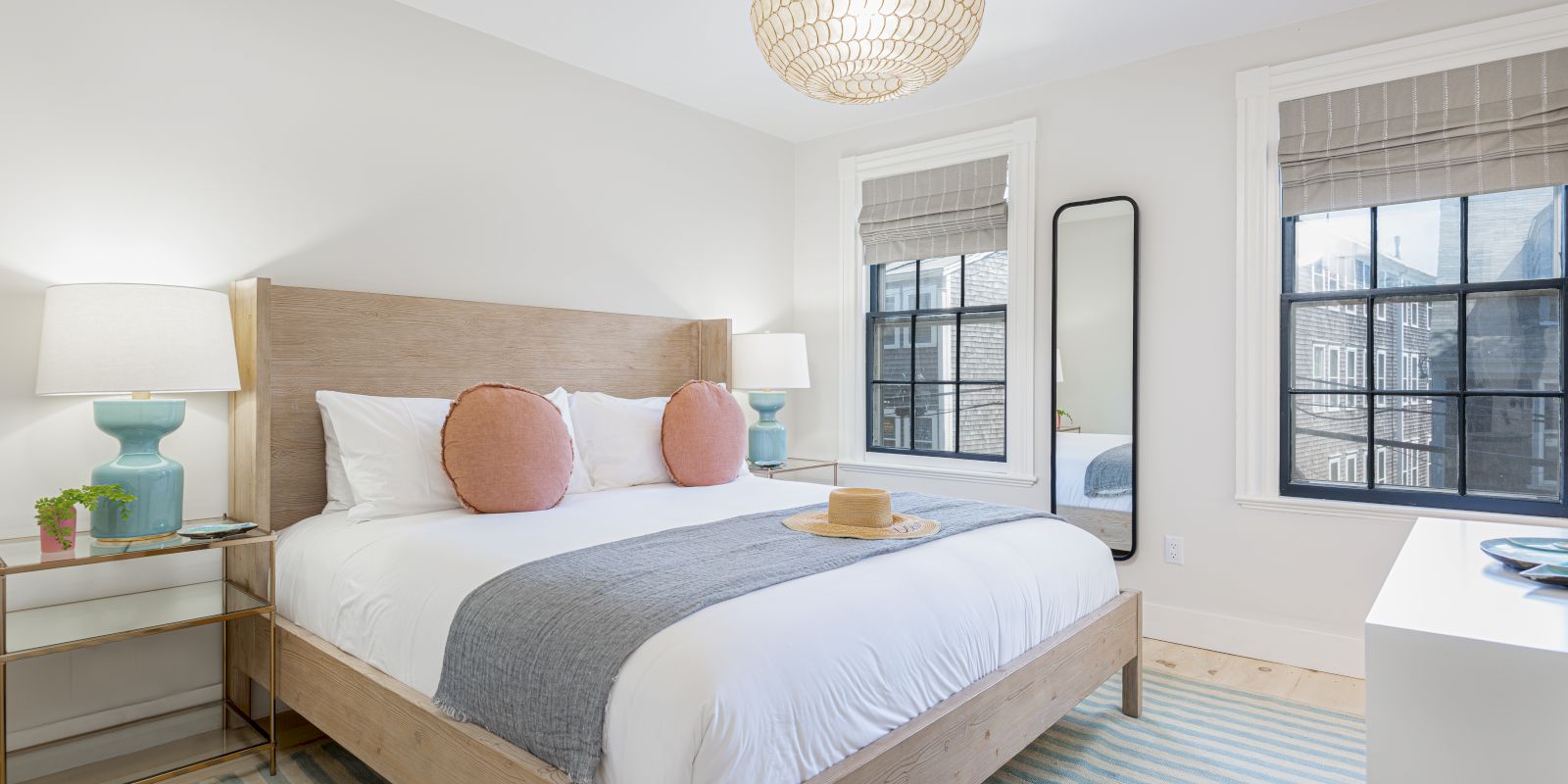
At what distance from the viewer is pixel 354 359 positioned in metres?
2.74

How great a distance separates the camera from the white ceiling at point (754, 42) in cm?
292

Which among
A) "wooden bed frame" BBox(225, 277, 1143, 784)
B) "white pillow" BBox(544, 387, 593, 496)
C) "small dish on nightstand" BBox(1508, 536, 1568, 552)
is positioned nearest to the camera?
"small dish on nightstand" BBox(1508, 536, 1568, 552)

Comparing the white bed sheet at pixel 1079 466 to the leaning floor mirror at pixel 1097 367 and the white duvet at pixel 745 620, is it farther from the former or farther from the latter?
the white duvet at pixel 745 620

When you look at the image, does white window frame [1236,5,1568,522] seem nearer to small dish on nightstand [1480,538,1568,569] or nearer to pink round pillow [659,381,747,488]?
small dish on nightstand [1480,538,1568,569]

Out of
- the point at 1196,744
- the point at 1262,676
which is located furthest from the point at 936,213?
the point at 1196,744

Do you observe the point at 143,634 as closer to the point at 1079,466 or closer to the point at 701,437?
the point at 701,437

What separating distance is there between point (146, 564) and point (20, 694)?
0.40 metres

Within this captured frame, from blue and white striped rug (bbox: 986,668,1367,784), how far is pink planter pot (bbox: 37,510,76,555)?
2394 mm

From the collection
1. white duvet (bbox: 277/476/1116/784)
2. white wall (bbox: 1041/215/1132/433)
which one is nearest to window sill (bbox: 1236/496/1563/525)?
white wall (bbox: 1041/215/1132/433)

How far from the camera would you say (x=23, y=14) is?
84.6 inches

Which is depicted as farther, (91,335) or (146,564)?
(146,564)

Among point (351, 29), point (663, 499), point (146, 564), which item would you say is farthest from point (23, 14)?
point (663, 499)

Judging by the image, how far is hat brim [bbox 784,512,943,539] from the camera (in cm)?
209

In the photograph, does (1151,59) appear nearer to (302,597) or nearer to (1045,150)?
(1045,150)
